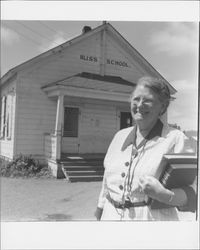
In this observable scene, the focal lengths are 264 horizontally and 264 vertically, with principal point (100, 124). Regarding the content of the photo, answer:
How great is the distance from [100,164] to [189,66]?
199 centimetres

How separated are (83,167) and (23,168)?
38.1 inches

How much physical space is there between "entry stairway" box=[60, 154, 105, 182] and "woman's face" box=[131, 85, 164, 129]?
6.29ft

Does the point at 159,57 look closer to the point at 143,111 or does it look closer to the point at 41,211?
the point at 143,111

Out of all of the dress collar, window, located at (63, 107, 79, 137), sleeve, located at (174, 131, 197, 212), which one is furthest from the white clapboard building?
sleeve, located at (174, 131, 197, 212)

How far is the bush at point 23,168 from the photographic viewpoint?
397 centimetres

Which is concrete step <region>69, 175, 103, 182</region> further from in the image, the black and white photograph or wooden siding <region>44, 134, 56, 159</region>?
wooden siding <region>44, 134, 56, 159</region>

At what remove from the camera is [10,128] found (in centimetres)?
495

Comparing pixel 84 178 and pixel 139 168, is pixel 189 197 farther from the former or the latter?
pixel 84 178

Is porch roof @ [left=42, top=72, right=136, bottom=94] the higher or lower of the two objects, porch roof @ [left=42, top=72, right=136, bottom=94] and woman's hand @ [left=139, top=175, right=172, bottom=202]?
the higher

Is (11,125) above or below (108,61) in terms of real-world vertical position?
below

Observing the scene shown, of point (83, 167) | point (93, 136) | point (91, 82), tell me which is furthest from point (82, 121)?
point (91, 82)

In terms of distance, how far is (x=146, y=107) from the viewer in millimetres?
1752

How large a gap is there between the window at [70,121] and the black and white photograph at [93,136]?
0.02 meters

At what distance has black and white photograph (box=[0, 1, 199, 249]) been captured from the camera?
A: 67.4 inches
